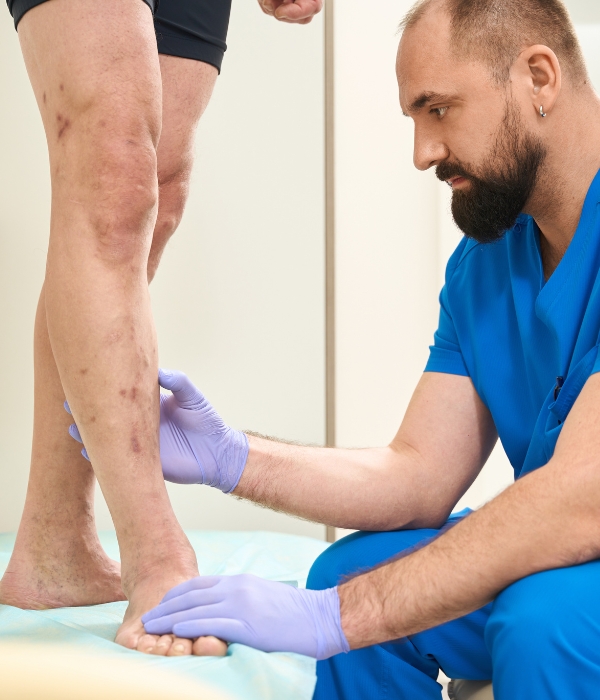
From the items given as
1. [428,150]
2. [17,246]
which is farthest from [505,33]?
[17,246]

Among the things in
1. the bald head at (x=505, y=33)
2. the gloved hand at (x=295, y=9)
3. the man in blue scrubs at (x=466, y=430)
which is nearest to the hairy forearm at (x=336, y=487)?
the man in blue scrubs at (x=466, y=430)

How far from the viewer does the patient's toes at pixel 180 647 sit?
2.82 feet

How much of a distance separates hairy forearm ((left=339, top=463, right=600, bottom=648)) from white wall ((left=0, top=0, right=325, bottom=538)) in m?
1.40

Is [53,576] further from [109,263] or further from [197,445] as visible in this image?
[109,263]

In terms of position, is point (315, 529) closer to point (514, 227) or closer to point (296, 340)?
point (296, 340)

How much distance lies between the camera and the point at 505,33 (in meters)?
1.19

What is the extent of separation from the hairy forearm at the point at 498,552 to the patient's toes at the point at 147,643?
222mm

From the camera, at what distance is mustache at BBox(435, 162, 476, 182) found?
1.22 m

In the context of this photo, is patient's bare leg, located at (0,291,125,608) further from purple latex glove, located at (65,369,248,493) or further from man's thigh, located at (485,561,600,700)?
man's thigh, located at (485,561,600,700)

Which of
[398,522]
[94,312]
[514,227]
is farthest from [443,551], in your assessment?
[514,227]

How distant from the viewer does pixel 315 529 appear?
232cm

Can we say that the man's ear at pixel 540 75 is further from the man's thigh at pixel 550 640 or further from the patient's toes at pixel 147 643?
the patient's toes at pixel 147 643

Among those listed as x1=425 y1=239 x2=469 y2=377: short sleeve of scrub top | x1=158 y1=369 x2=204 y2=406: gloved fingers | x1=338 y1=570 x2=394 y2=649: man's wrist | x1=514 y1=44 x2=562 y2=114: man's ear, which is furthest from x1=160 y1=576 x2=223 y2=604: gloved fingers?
x1=514 y1=44 x2=562 y2=114: man's ear

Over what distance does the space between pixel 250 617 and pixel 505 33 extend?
35.0 inches
